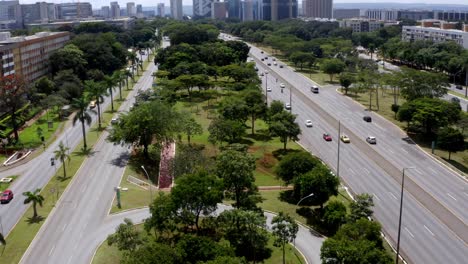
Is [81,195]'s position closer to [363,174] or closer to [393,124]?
[363,174]

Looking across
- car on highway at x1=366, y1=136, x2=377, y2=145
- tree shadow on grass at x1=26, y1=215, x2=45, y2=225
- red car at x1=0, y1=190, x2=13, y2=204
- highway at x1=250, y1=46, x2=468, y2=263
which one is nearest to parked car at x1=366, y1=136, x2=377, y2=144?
car on highway at x1=366, y1=136, x2=377, y2=145

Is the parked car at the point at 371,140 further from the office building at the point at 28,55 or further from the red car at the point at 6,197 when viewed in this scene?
the office building at the point at 28,55

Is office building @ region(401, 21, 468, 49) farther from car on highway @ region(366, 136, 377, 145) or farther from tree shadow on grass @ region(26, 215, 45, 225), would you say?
tree shadow on grass @ region(26, 215, 45, 225)

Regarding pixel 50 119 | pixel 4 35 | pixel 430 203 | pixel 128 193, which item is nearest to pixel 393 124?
pixel 430 203

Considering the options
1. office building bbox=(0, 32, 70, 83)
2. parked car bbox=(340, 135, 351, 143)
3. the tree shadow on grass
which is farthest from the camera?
office building bbox=(0, 32, 70, 83)

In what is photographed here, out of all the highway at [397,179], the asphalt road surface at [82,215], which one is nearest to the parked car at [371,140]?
the highway at [397,179]

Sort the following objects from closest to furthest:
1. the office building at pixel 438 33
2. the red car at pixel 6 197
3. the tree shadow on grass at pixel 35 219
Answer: the tree shadow on grass at pixel 35 219, the red car at pixel 6 197, the office building at pixel 438 33

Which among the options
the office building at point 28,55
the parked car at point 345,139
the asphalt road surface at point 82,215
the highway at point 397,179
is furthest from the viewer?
the office building at point 28,55
